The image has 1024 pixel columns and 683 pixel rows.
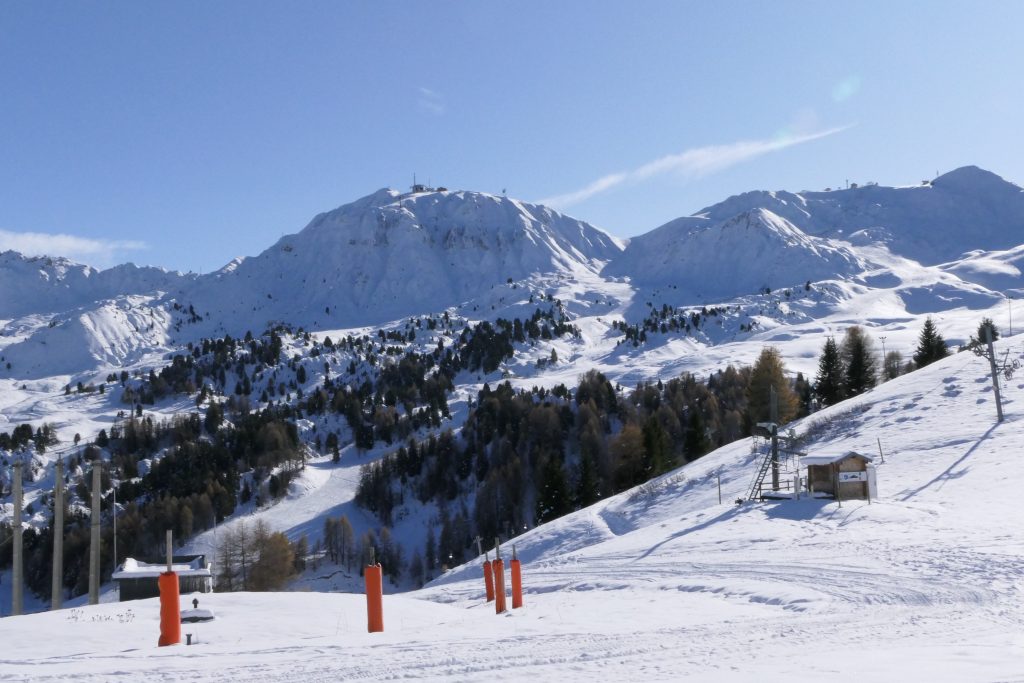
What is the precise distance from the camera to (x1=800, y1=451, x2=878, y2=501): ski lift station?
3828 centimetres

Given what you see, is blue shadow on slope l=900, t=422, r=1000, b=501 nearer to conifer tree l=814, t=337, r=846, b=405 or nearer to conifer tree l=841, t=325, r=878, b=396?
conifer tree l=841, t=325, r=878, b=396

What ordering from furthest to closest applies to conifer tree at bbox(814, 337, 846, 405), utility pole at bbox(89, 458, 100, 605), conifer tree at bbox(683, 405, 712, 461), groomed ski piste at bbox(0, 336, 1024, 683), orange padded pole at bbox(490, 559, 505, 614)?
conifer tree at bbox(683, 405, 712, 461) < conifer tree at bbox(814, 337, 846, 405) < utility pole at bbox(89, 458, 100, 605) < orange padded pole at bbox(490, 559, 505, 614) < groomed ski piste at bbox(0, 336, 1024, 683)

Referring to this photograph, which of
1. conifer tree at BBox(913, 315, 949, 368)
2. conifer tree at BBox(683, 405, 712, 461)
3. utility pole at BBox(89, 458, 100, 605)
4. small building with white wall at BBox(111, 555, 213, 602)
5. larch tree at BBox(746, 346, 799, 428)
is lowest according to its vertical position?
small building with white wall at BBox(111, 555, 213, 602)

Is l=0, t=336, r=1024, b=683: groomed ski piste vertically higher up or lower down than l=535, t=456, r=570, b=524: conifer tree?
higher up

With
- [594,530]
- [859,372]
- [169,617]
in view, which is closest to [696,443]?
[859,372]

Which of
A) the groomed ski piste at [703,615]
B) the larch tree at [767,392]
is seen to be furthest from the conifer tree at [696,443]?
the groomed ski piste at [703,615]

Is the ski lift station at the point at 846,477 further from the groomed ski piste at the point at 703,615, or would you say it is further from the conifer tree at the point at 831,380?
the conifer tree at the point at 831,380

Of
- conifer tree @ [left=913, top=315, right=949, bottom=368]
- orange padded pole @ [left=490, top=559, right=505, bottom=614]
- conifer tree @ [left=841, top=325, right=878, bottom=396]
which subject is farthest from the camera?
conifer tree @ [left=913, top=315, right=949, bottom=368]

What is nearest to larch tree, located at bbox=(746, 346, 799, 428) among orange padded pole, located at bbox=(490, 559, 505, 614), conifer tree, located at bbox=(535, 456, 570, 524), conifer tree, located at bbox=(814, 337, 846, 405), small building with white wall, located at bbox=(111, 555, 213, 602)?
conifer tree, located at bbox=(814, 337, 846, 405)

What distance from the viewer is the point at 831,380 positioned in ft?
287

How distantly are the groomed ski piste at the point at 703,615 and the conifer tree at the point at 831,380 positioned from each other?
43351mm

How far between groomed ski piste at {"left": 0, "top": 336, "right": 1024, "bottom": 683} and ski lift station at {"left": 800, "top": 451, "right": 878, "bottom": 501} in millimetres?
1022

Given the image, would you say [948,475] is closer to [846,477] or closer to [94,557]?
[846,477]

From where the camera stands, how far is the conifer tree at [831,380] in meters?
86.7
